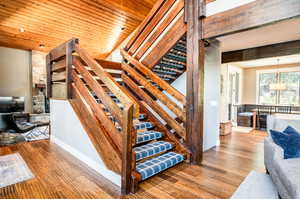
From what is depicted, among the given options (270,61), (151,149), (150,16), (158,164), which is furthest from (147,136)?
(270,61)

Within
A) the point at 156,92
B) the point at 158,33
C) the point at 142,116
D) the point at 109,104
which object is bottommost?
the point at 142,116

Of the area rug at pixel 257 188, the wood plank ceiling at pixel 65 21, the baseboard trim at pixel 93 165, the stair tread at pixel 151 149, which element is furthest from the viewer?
the wood plank ceiling at pixel 65 21

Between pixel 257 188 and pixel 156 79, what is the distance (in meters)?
2.41

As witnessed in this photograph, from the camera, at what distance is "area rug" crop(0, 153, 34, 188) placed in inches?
96.2

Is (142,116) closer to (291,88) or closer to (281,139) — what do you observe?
(281,139)

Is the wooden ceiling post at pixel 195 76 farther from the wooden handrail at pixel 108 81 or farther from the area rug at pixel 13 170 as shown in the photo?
the area rug at pixel 13 170

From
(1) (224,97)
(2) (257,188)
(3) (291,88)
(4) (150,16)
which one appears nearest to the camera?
(2) (257,188)

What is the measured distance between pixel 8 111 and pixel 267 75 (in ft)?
36.0

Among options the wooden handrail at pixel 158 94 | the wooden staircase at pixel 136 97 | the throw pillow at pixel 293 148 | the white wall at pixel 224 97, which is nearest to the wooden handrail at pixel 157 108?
the wooden staircase at pixel 136 97

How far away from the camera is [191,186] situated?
2.35 metres

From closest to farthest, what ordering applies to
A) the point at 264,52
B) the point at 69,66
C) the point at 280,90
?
1. the point at 69,66
2. the point at 264,52
3. the point at 280,90

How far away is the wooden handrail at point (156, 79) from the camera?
10.6 feet

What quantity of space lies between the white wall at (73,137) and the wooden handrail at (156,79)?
1687 millimetres

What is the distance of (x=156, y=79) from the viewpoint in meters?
3.51
